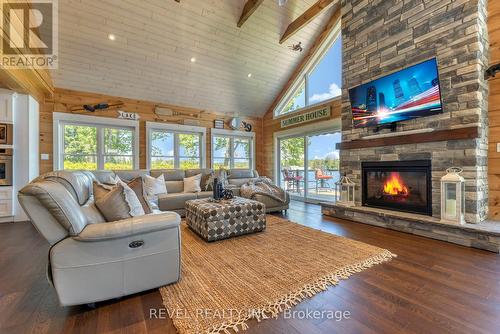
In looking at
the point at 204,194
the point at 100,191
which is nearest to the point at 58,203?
the point at 100,191

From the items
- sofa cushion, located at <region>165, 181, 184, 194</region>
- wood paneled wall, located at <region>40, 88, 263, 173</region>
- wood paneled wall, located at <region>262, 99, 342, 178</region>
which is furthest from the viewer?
wood paneled wall, located at <region>262, 99, 342, 178</region>

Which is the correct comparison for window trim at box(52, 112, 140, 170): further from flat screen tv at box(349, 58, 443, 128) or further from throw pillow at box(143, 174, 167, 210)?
flat screen tv at box(349, 58, 443, 128)

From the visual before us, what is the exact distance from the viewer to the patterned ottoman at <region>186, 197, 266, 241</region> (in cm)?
295

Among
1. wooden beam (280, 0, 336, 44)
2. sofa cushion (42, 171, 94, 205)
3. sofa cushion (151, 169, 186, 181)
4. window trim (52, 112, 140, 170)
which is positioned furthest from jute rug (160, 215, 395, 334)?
wooden beam (280, 0, 336, 44)

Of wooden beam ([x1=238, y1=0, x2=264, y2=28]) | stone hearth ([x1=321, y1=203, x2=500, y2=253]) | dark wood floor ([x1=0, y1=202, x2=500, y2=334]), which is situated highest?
wooden beam ([x1=238, y1=0, x2=264, y2=28])

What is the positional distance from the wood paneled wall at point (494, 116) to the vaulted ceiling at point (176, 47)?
9.05ft

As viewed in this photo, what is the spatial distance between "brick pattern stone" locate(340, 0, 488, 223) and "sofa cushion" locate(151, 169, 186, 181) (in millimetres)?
3748

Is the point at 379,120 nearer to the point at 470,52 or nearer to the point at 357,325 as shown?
the point at 470,52

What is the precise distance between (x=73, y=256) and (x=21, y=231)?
9.92 ft

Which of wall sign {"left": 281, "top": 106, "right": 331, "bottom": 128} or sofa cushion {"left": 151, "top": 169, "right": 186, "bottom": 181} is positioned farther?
wall sign {"left": 281, "top": 106, "right": 331, "bottom": 128}

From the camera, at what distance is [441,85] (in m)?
3.13

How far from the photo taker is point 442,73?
3.11m

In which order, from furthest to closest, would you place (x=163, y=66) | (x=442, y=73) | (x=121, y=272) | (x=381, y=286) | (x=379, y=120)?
(x=163, y=66) → (x=379, y=120) → (x=442, y=73) → (x=381, y=286) → (x=121, y=272)

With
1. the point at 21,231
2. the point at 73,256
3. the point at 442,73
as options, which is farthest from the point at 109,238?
the point at 442,73
